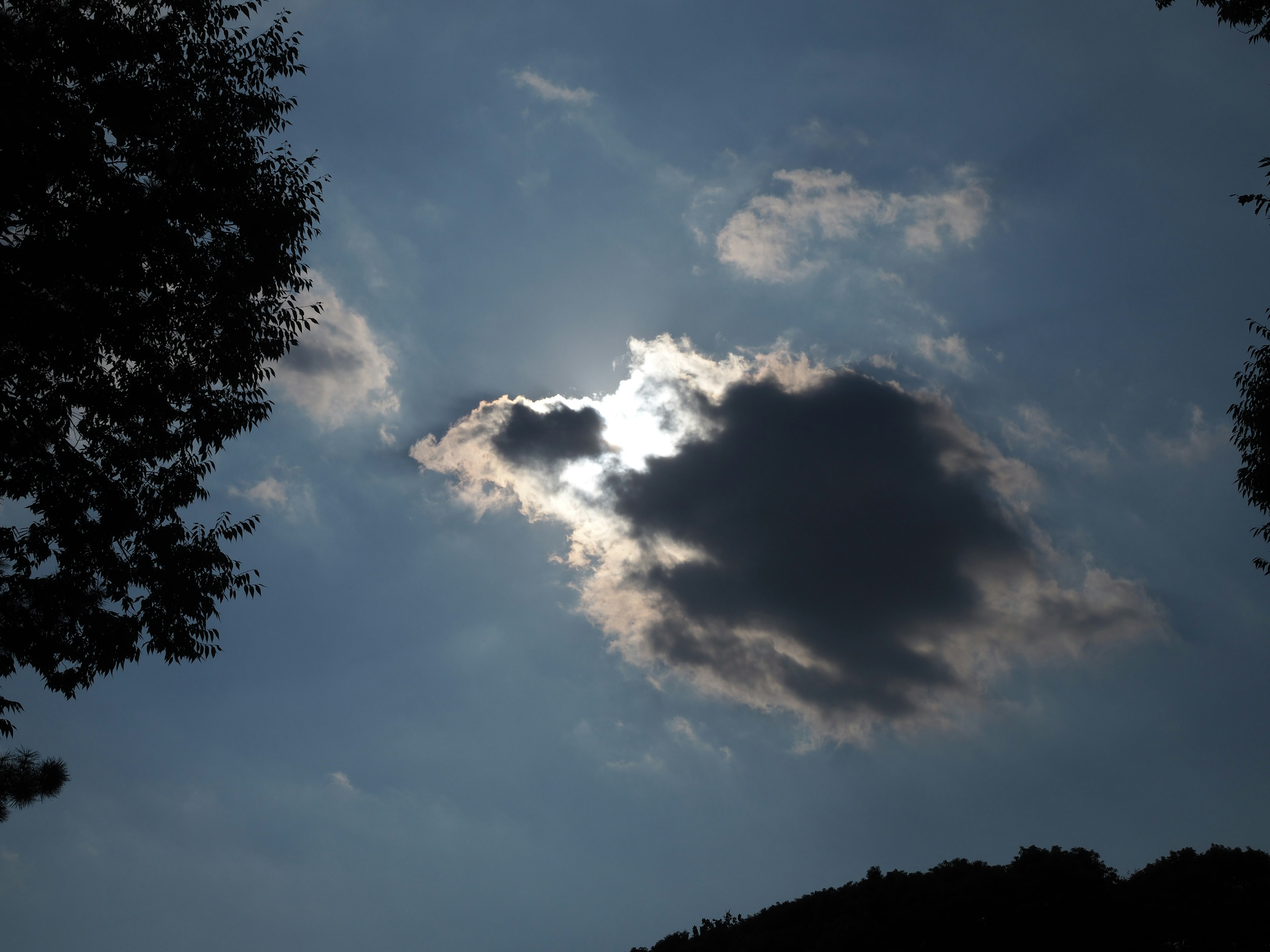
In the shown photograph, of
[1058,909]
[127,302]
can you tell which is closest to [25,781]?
[127,302]

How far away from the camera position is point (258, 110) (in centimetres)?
1438

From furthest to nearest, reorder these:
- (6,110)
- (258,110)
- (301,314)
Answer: (301,314) → (258,110) → (6,110)

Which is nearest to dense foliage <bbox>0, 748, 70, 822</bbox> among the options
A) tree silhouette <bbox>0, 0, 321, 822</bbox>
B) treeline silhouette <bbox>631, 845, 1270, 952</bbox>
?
tree silhouette <bbox>0, 0, 321, 822</bbox>

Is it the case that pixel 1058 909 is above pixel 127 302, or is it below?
below

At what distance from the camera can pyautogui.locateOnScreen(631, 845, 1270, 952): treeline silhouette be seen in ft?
61.9

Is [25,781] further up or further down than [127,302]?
further down

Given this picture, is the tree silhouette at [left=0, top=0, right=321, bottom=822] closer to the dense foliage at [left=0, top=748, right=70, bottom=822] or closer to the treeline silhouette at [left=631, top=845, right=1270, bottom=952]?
the dense foliage at [left=0, top=748, right=70, bottom=822]

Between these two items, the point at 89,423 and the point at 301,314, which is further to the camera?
the point at 301,314

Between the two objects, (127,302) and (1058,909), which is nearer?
(127,302)

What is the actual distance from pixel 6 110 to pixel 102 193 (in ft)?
9.17

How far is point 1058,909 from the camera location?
20500 millimetres

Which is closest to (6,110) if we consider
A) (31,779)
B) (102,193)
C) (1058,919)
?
(102,193)

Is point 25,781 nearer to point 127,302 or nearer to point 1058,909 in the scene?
point 127,302

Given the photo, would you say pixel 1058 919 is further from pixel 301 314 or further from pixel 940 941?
pixel 301 314
